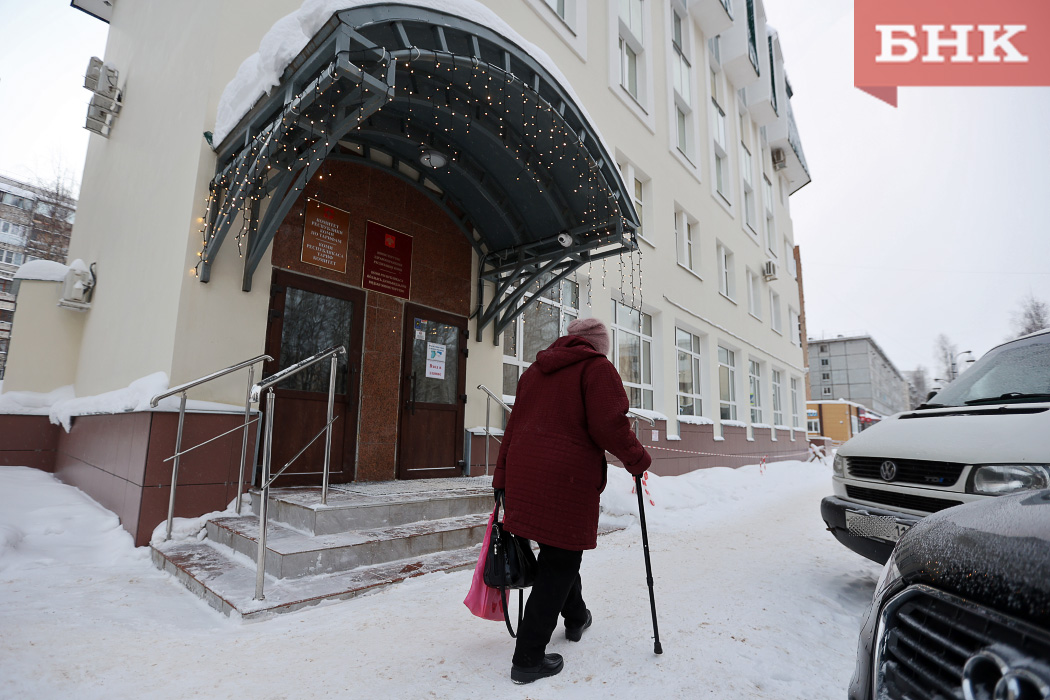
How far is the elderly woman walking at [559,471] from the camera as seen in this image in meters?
2.45

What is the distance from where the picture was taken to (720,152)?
16062 mm

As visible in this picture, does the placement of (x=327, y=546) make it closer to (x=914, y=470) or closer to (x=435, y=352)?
(x=435, y=352)

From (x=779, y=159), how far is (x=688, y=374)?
13872mm

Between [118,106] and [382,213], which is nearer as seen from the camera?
[382,213]

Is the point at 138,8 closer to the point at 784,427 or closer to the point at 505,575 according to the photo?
the point at 505,575

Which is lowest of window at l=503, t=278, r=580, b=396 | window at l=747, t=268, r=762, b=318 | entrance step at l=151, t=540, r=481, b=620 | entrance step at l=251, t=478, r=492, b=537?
entrance step at l=151, t=540, r=481, b=620

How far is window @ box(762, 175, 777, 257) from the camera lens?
66.5 ft

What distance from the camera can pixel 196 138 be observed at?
5.28 meters

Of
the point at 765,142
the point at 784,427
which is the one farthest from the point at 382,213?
the point at 765,142

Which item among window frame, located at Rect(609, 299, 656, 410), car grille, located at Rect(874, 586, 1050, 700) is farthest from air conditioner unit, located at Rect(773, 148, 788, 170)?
car grille, located at Rect(874, 586, 1050, 700)

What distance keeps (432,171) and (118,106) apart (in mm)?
5504

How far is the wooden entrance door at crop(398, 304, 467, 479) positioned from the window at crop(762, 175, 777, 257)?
16.6 meters

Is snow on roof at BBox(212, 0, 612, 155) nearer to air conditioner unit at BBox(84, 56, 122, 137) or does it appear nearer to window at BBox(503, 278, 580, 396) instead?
window at BBox(503, 278, 580, 396)

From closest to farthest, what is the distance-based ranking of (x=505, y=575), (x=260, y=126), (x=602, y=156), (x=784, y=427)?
(x=505, y=575)
(x=260, y=126)
(x=602, y=156)
(x=784, y=427)
